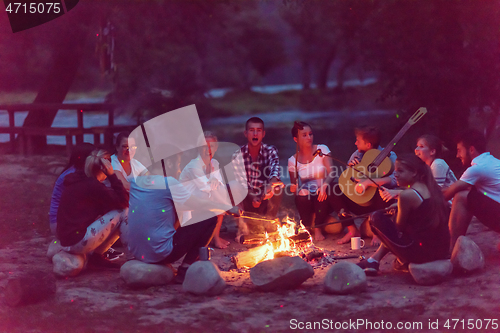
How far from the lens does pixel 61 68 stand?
39.2ft

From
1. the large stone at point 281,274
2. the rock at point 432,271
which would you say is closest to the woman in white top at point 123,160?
the large stone at point 281,274

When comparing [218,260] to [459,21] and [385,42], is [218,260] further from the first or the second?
[459,21]

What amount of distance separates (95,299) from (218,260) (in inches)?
62.1

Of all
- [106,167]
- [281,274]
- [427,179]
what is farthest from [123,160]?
[427,179]

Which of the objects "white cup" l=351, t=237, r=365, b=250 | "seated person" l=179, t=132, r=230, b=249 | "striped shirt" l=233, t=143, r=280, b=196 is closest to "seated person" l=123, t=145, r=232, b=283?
"seated person" l=179, t=132, r=230, b=249

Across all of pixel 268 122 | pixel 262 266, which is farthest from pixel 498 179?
pixel 268 122

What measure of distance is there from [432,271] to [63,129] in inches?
374

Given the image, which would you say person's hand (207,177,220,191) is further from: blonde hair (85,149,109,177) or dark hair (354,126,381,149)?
dark hair (354,126,381,149)

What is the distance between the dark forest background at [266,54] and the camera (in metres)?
8.61

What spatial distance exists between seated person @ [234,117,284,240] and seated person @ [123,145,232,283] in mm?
1626

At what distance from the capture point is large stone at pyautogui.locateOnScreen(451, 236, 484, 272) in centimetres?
430

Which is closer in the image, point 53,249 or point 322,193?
point 53,249

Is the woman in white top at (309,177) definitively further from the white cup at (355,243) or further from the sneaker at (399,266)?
the sneaker at (399,266)

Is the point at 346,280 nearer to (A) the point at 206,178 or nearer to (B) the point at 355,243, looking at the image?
(B) the point at 355,243
